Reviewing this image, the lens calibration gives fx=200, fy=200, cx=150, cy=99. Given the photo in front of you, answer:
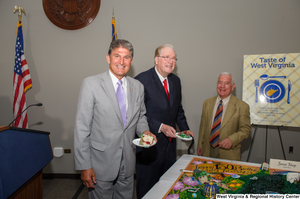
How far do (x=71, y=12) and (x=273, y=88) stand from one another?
335 centimetres

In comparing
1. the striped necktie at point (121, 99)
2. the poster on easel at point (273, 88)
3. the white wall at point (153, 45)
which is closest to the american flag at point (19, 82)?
→ the white wall at point (153, 45)

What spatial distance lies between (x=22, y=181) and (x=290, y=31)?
3.89m

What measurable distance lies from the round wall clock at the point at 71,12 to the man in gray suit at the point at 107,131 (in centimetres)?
205

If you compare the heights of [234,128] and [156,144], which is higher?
[234,128]

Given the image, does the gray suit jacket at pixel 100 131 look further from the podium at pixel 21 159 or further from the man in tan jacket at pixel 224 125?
the man in tan jacket at pixel 224 125

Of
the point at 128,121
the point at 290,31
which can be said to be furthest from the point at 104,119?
the point at 290,31

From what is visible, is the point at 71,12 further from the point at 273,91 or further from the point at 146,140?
the point at 273,91

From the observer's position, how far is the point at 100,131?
1479 millimetres

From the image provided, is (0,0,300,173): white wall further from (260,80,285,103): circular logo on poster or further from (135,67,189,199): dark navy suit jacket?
(135,67,189,199): dark navy suit jacket

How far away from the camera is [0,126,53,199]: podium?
4.62 ft

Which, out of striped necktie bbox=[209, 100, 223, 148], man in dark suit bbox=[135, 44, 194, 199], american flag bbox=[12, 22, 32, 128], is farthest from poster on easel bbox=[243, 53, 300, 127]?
american flag bbox=[12, 22, 32, 128]

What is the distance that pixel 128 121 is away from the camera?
154cm

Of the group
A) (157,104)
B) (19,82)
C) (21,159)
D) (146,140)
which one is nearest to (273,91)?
(157,104)

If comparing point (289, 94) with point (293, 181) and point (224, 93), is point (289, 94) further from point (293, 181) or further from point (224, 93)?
point (293, 181)
